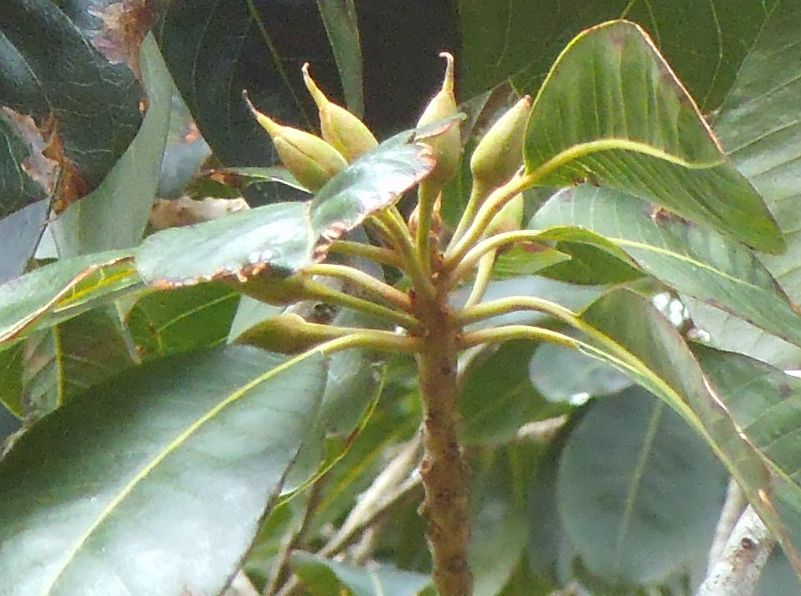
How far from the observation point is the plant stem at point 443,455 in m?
0.54

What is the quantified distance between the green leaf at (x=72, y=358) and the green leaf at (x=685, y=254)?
26 centimetres

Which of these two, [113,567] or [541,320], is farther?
[541,320]

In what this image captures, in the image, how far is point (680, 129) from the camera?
0.44 meters

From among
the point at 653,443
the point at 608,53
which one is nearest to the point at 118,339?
the point at 608,53

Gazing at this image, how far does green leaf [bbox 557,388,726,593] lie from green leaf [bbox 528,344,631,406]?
0.06 metres

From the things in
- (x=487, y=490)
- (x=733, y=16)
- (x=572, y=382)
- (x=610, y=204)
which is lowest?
(x=487, y=490)

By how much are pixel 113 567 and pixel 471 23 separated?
379 millimetres

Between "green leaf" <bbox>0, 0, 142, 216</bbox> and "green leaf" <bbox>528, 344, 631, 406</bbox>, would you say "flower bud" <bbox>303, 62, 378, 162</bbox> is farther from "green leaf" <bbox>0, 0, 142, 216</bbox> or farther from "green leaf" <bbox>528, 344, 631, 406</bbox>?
"green leaf" <bbox>528, 344, 631, 406</bbox>

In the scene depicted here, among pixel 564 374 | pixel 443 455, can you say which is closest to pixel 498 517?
pixel 564 374

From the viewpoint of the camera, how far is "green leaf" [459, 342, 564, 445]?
94 centimetres

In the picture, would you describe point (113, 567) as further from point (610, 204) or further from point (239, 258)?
point (610, 204)

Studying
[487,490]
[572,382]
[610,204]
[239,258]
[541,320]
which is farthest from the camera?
[487,490]

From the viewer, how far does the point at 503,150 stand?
525 mm

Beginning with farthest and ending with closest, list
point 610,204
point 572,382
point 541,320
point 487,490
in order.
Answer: point 487,490
point 572,382
point 541,320
point 610,204
